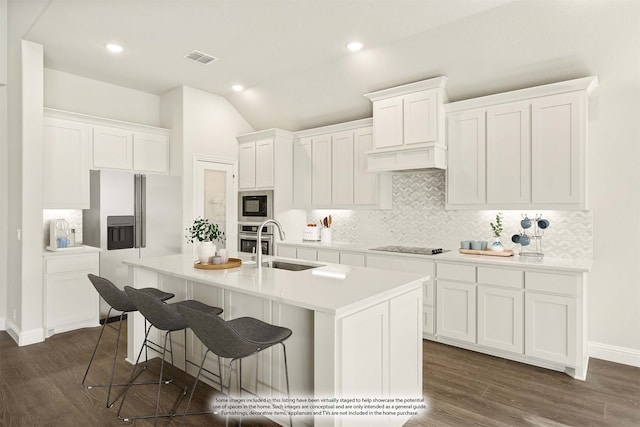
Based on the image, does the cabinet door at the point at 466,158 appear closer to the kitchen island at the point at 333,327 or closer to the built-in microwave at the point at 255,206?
the kitchen island at the point at 333,327

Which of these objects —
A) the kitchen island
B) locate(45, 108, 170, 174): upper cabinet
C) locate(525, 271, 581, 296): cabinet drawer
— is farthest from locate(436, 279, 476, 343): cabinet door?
locate(45, 108, 170, 174): upper cabinet

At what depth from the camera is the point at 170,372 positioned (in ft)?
10.3

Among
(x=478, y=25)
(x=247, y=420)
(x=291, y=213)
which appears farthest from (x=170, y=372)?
(x=478, y=25)

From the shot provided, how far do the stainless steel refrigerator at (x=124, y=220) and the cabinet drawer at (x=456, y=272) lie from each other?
336 centimetres

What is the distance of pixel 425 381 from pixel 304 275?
4.49ft

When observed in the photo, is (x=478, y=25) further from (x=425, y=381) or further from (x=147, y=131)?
(x=147, y=131)

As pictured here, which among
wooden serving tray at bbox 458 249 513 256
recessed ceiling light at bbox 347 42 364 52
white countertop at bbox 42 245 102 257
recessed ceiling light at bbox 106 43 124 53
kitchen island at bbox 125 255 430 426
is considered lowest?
kitchen island at bbox 125 255 430 426

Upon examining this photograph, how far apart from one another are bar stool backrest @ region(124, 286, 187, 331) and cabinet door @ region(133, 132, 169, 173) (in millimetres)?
3002

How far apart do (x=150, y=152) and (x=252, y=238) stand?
1.81 meters

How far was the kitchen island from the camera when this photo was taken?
1.95 metres

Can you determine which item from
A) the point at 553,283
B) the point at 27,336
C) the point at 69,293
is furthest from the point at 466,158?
the point at 27,336

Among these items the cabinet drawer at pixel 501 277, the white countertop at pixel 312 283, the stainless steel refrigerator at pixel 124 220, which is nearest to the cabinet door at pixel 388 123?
the cabinet drawer at pixel 501 277

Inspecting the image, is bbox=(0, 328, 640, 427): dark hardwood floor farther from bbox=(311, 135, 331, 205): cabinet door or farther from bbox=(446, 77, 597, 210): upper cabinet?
bbox=(311, 135, 331, 205): cabinet door

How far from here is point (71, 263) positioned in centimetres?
416
